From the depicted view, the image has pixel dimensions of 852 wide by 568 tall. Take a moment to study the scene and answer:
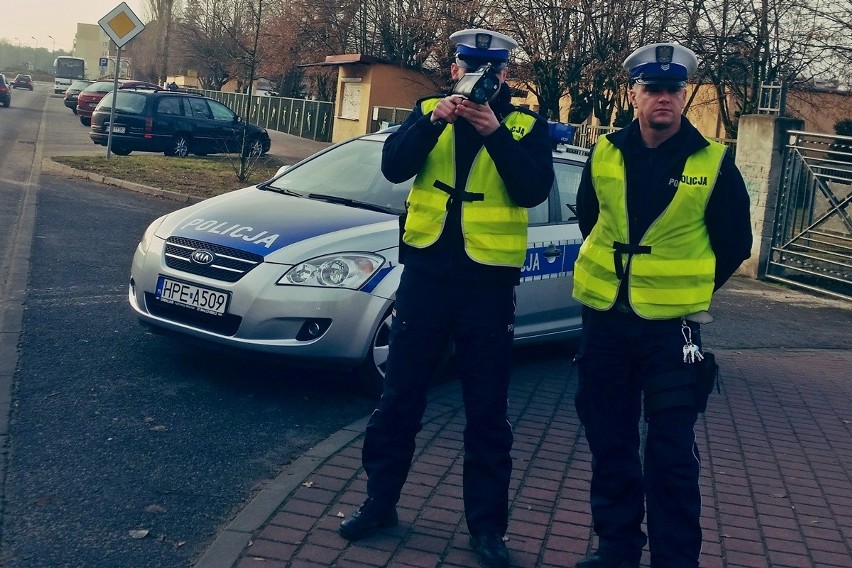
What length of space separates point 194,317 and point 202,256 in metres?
0.34

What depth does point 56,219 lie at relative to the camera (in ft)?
40.7

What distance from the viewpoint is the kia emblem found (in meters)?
5.93

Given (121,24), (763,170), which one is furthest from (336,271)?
(121,24)

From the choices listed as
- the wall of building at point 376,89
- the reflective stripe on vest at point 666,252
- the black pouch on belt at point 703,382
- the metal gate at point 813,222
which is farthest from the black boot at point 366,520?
the wall of building at point 376,89

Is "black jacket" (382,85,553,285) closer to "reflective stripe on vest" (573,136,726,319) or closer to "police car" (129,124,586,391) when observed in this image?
"reflective stripe on vest" (573,136,726,319)

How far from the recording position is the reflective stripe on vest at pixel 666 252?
3641 millimetres

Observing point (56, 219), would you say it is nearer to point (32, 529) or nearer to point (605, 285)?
point (32, 529)

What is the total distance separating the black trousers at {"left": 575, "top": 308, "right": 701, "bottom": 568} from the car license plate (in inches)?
101

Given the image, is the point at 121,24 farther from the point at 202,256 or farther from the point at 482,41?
the point at 482,41

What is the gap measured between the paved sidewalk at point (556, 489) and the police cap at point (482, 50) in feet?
5.84

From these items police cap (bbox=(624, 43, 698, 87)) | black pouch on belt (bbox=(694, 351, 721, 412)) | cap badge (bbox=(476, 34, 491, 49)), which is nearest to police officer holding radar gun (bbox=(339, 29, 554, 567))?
cap badge (bbox=(476, 34, 491, 49))

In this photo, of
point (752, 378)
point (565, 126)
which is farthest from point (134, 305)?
point (752, 378)

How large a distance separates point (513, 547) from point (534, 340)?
9.82ft

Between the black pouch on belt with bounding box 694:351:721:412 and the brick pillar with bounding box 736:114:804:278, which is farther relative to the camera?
the brick pillar with bounding box 736:114:804:278
